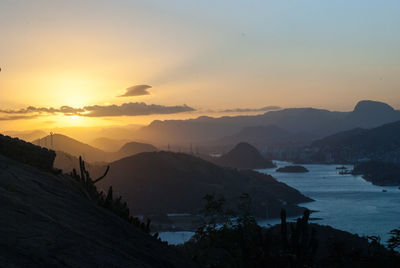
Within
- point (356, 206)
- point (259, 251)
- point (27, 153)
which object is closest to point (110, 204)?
point (27, 153)

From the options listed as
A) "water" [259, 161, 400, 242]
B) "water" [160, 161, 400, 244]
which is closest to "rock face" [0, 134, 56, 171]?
"water" [160, 161, 400, 244]

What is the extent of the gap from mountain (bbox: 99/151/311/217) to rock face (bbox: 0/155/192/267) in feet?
424

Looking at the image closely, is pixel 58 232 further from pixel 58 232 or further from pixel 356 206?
pixel 356 206

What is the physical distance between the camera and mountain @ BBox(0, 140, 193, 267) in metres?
6.86

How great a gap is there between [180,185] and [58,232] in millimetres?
151387

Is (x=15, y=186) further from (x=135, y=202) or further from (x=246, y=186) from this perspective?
(x=246, y=186)

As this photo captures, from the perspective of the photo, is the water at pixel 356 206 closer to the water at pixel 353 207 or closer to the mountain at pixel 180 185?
the water at pixel 353 207

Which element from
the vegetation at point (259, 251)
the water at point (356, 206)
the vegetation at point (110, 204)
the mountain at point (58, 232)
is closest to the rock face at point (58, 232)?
the mountain at point (58, 232)

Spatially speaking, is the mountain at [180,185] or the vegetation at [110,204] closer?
the vegetation at [110,204]

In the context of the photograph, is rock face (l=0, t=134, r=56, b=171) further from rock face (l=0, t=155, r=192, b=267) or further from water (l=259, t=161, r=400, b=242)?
water (l=259, t=161, r=400, b=242)

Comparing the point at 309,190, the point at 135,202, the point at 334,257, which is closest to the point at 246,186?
the point at 309,190

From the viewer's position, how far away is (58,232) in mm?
8148

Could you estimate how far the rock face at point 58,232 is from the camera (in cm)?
686

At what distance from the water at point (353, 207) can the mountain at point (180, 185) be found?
38.3 ft
